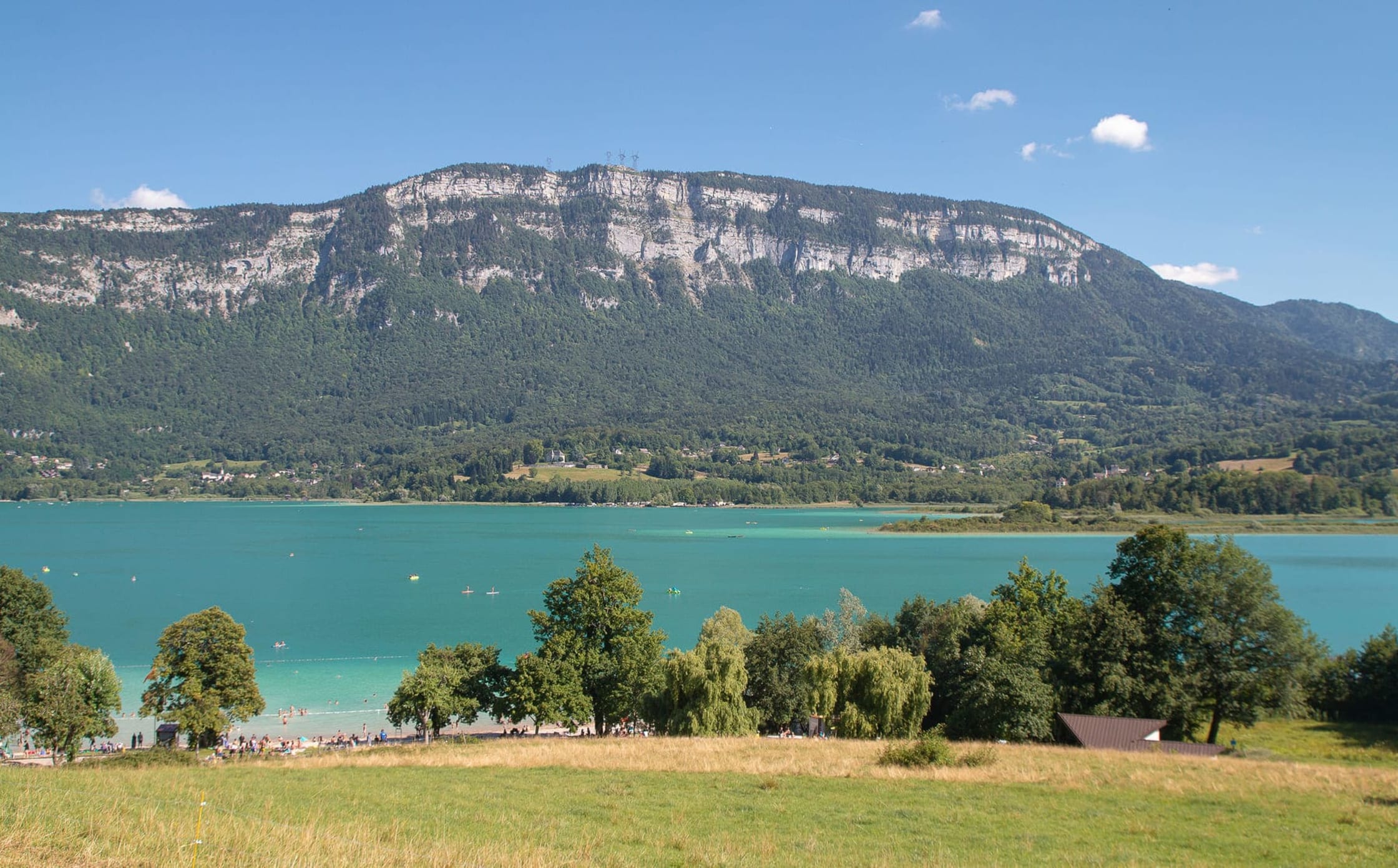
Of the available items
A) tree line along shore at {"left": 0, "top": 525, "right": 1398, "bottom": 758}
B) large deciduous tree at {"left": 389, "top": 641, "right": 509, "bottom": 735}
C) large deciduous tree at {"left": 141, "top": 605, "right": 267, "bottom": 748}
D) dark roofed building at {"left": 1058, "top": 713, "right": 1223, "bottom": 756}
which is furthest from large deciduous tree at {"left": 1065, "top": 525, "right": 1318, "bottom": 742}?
large deciduous tree at {"left": 141, "top": 605, "right": 267, "bottom": 748}

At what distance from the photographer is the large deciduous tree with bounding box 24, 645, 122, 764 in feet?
87.7

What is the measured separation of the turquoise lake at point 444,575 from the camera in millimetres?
54906

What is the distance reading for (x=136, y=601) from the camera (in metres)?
70.3

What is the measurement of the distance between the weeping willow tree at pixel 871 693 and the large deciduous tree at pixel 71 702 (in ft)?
70.2

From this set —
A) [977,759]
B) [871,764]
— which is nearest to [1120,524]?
[977,759]

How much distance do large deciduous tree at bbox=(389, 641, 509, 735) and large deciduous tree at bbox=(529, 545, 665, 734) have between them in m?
2.78

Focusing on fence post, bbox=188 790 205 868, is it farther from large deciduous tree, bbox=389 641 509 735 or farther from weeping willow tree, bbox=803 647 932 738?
weeping willow tree, bbox=803 647 932 738

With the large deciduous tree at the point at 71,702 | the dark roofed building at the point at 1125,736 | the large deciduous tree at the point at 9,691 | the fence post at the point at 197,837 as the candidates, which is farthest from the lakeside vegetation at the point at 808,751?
the dark roofed building at the point at 1125,736

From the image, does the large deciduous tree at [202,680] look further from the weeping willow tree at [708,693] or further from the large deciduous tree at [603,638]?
the weeping willow tree at [708,693]

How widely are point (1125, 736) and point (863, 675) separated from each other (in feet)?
27.4

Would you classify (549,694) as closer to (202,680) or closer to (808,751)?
(808,751)

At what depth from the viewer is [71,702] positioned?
2694 cm

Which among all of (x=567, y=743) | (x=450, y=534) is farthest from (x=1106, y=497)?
(x=567, y=743)

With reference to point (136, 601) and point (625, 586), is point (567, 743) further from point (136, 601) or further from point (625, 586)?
point (136, 601)
